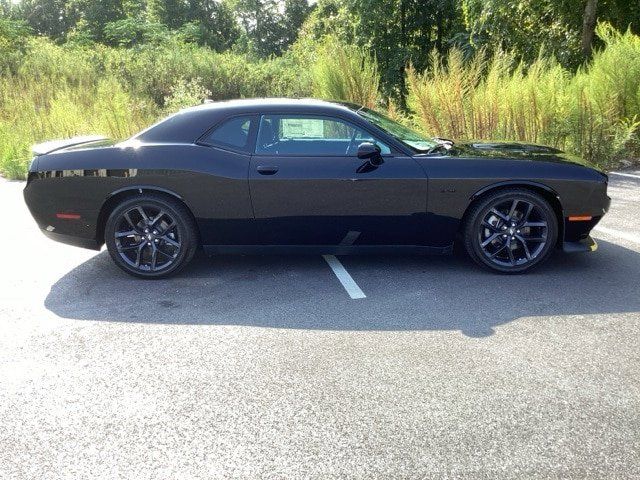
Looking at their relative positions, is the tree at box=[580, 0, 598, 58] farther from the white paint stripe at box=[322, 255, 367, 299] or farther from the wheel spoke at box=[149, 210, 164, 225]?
the wheel spoke at box=[149, 210, 164, 225]

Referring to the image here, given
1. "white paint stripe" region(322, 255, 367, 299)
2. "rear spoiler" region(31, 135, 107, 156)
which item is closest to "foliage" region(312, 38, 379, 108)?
"rear spoiler" region(31, 135, 107, 156)

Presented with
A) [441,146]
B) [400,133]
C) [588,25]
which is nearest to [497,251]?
[441,146]

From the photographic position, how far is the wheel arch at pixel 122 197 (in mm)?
4473

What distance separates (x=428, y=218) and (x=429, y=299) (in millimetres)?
719

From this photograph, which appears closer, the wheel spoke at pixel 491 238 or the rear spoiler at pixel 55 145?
the wheel spoke at pixel 491 238

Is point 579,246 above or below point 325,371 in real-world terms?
above

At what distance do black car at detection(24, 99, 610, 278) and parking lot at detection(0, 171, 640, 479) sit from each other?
11.1 inches

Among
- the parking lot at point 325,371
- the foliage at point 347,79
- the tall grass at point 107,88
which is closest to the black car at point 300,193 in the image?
the parking lot at point 325,371

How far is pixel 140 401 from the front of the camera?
2.83 m

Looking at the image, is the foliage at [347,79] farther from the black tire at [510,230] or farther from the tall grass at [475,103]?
the black tire at [510,230]

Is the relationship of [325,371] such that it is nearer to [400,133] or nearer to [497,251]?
[497,251]

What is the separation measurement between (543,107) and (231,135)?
6.40 m

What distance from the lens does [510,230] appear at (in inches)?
175

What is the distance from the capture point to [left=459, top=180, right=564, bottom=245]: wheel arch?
438cm
